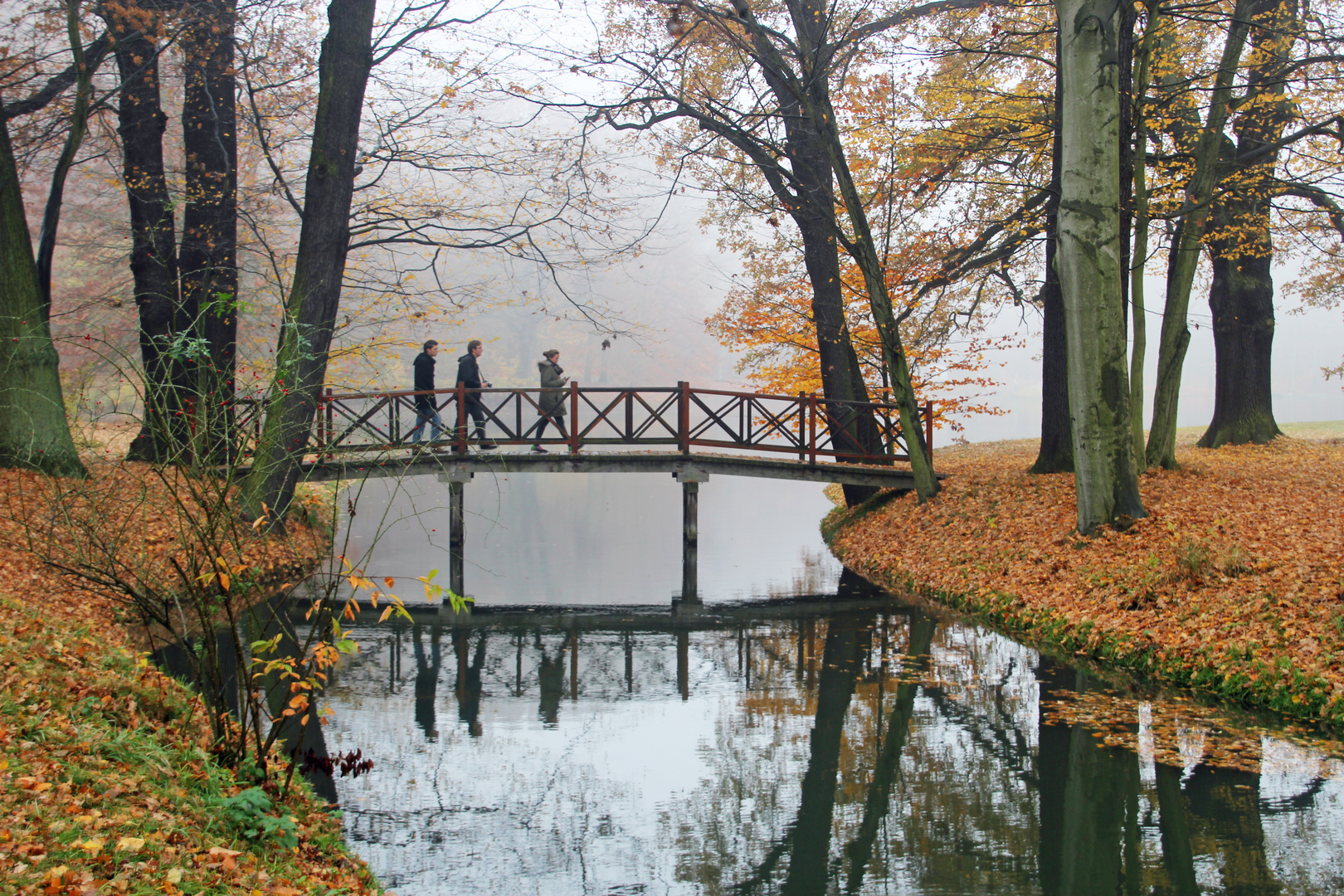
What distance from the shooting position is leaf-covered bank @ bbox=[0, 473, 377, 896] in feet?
9.86

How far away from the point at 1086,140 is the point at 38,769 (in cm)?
878

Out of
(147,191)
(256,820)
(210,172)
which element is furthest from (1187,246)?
(147,191)

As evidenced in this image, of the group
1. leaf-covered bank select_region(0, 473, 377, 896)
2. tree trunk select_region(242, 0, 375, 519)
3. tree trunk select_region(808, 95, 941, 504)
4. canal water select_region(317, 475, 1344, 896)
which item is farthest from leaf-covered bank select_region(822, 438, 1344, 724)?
tree trunk select_region(242, 0, 375, 519)

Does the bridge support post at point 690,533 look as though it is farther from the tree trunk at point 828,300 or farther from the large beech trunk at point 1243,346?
the large beech trunk at point 1243,346

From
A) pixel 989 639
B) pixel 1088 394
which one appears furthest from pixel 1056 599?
pixel 1088 394

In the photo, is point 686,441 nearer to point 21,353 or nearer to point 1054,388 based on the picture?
point 1054,388

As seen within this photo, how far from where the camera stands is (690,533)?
1238cm

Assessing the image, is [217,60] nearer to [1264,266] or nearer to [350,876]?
[350,876]

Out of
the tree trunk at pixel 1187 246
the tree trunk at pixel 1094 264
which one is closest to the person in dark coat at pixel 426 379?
the tree trunk at pixel 1094 264

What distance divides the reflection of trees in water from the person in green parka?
4.74 metres

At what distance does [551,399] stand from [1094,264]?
7.03 metres

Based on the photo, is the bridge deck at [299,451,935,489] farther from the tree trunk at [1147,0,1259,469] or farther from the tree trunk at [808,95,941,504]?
the tree trunk at [1147,0,1259,469]

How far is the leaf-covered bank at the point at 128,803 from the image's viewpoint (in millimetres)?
3004

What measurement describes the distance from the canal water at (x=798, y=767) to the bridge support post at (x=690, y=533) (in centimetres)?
176
